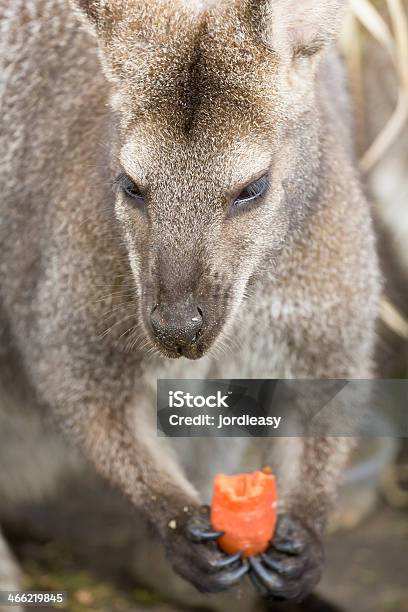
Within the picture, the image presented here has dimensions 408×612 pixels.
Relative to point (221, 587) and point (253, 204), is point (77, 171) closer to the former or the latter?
point (253, 204)

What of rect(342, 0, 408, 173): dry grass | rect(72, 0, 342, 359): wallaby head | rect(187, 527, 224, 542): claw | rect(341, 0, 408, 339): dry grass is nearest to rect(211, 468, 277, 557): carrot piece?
rect(187, 527, 224, 542): claw

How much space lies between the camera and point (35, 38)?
3.38m

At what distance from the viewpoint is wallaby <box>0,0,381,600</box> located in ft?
7.93

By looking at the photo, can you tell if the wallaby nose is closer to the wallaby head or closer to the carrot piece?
the wallaby head

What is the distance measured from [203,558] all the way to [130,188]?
1.02m

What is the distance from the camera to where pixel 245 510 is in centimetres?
270

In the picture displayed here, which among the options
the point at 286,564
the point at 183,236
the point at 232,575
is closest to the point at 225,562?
the point at 232,575

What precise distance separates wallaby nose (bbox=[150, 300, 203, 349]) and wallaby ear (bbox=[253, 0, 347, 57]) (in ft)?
2.15

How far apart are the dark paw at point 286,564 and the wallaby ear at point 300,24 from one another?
127 centimetres

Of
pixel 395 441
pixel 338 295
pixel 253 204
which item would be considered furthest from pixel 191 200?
pixel 395 441

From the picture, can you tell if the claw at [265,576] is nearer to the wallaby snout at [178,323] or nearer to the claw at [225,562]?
the claw at [225,562]

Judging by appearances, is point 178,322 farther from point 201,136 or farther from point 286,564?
point 286,564

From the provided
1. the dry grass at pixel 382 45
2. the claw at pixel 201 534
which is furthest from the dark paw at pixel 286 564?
the dry grass at pixel 382 45

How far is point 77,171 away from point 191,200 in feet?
2.71
